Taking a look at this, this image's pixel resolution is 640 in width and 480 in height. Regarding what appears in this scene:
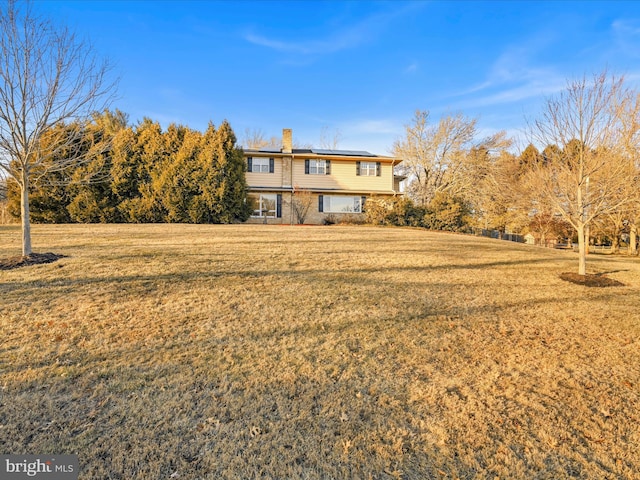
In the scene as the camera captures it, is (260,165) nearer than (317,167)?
Yes

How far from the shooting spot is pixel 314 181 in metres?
22.8

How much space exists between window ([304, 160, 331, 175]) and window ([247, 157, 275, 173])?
2.36m

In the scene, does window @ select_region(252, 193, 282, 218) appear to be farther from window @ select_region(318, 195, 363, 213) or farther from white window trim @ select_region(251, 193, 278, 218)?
window @ select_region(318, 195, 363, 213)

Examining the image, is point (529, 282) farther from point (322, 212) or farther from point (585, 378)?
point (322, 212)

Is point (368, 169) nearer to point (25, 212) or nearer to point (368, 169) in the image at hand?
point (368, 169)

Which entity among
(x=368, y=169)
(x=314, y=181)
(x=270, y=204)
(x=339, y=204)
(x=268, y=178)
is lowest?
(x=270, y=204)

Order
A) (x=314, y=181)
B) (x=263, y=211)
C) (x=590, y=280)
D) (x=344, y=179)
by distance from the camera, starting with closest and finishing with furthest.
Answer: (x=590, y=280), (x=263, y=211), (x=314, y=181), (x=344, y=179)

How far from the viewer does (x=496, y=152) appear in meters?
27.3

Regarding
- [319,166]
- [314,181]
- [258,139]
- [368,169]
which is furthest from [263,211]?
[258,139]

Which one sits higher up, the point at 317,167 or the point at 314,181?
the point at 317,167

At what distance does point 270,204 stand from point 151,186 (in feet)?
24.1

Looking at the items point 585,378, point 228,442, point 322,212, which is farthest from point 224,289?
point 322,212

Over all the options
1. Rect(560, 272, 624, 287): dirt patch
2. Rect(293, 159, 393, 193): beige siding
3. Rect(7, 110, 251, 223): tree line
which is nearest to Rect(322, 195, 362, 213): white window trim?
Rect(293, 159, 393, 193): beige siding

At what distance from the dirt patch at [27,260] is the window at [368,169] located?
61.5 ft
